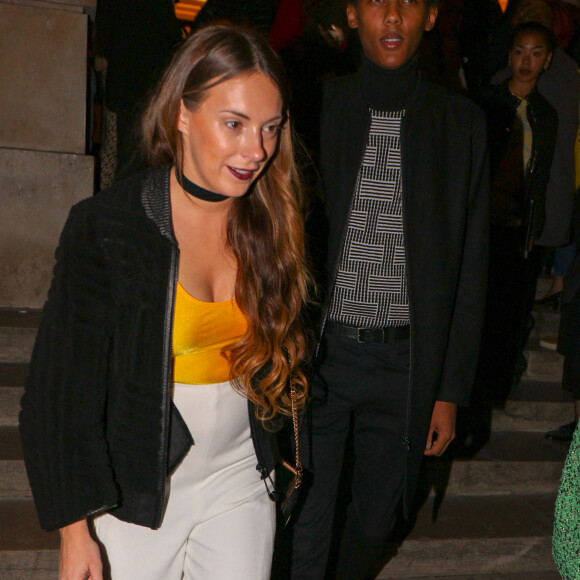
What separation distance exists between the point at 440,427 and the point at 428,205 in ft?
2.76

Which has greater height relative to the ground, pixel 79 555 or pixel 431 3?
pixel 431 3

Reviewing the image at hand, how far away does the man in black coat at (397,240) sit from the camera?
270 cm

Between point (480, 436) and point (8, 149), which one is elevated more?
point (8, 149)

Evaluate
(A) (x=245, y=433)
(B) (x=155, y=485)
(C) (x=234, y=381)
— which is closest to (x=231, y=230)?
(C) (x=234, y=381)

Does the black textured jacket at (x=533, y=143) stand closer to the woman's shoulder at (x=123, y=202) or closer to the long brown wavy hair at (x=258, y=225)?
the long brown wavy hair at (x=258, y=225)

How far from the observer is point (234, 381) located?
2020 millimetres

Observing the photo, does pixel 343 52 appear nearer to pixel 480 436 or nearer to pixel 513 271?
pixel 513 271

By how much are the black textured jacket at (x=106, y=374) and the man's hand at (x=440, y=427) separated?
1264mm

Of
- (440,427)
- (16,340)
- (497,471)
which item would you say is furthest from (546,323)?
(16,340)

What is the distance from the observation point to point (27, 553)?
3.42 metres

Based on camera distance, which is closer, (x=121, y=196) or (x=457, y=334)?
(x=121, y=196)

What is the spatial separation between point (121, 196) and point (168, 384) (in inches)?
18.9

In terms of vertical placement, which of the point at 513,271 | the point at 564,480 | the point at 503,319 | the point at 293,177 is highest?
the point at 293,177

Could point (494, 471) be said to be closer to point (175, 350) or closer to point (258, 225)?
point (258, 225)
